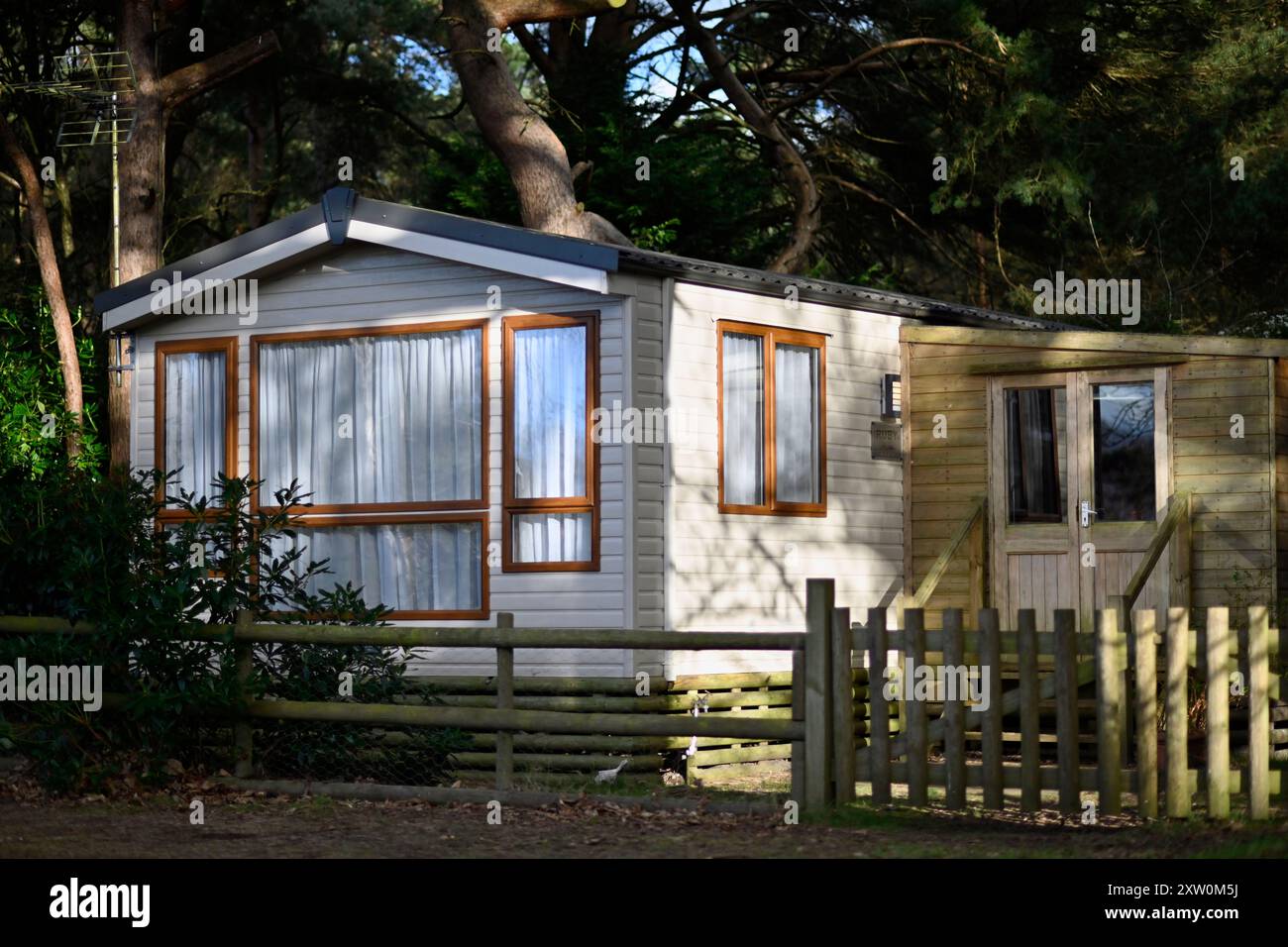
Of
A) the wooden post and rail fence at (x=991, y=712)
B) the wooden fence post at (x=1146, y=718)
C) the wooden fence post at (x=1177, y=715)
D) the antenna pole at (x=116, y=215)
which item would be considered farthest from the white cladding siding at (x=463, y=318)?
the antenna pole at (x=116, y=215)

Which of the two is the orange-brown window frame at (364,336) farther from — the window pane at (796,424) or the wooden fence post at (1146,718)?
the wooden fence post at (1146,718)

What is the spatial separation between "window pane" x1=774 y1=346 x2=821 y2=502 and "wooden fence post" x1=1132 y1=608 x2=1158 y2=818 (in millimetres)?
4954

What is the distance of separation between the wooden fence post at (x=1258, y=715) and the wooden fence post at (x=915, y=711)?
1682mm

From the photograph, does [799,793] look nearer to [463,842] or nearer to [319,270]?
[463,842]

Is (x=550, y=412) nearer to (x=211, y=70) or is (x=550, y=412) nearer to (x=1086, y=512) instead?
(x=1086, y=512)

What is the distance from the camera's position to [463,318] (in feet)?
45.1

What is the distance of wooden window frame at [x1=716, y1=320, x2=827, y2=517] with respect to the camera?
13.7m

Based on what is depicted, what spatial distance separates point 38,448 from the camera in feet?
57.4

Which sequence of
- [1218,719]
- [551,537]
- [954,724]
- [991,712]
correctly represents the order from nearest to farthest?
[1218,719] < [991,712] < [954,724] < [551,537]

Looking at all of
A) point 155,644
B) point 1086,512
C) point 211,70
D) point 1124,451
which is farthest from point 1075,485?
point 211,70

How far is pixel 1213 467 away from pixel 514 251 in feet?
19.2

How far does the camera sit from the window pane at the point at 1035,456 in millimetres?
15039

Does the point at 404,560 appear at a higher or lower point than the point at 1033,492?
lower
